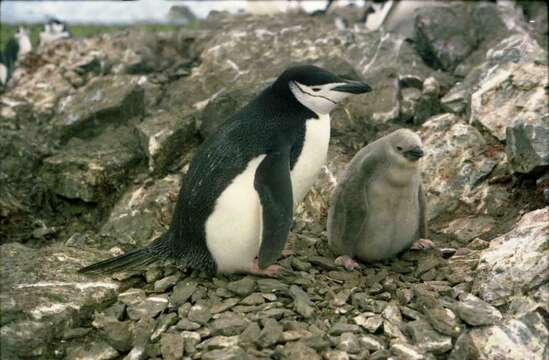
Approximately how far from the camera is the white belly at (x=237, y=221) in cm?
388

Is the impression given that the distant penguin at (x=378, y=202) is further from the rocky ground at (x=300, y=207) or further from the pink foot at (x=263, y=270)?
the pink foot at (x=263, y=270)

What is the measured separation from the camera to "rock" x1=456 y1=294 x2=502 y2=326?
11.5 feet

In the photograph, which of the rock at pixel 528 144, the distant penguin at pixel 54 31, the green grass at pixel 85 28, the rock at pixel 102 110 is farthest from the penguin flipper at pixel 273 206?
the distant penguin at pixel 54 31

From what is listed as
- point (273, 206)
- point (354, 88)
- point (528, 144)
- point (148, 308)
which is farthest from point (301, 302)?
point (528, 144)

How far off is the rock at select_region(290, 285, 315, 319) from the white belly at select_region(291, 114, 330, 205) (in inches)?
25.4

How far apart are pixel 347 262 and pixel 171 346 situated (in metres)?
1.40

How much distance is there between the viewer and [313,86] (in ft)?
13.5

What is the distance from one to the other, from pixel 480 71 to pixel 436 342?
3874mm

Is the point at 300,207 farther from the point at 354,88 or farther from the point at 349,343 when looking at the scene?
the point at 349,343

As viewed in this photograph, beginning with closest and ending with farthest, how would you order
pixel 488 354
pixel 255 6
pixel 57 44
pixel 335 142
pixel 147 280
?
1. pixel 488 354
2. pixel 147 280
3. pixel 335 142
4. pixel 57 44
5. pixel 255 6

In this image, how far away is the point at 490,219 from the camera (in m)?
4.88

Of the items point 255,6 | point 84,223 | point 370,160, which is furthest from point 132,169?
point 255,6

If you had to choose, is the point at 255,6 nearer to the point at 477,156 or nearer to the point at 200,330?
the point at 477,156

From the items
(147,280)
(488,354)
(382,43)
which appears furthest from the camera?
(382,43)
